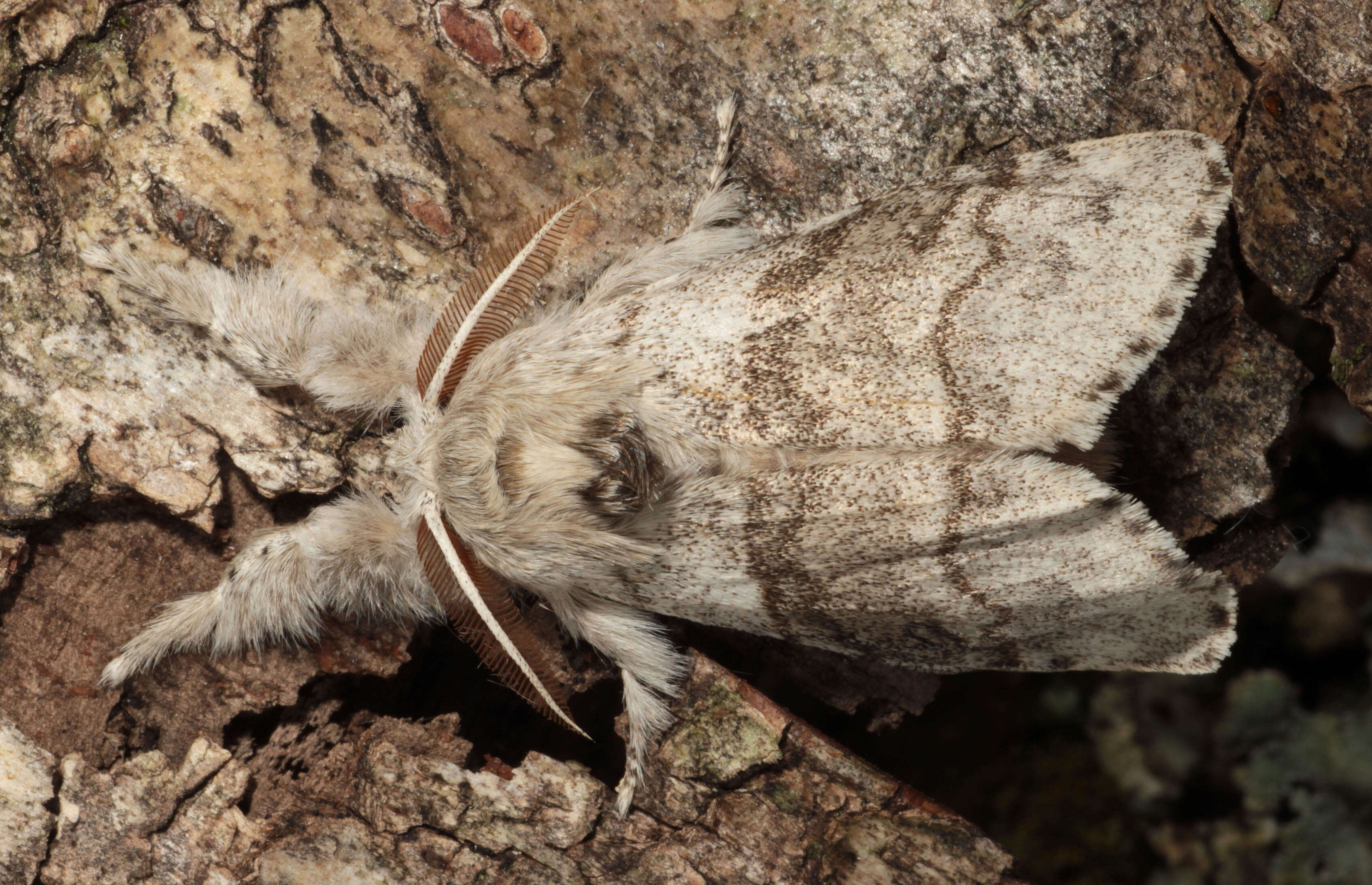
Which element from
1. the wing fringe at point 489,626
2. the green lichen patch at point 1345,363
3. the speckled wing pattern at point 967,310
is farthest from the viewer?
the wing fringe at point 489,626

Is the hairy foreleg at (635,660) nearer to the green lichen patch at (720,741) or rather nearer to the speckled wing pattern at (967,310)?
the green lichen patch at (720,741)

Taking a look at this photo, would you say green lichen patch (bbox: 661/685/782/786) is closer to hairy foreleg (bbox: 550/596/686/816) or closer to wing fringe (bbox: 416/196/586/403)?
hairy foreleg (bbox: 550/596/686/816)

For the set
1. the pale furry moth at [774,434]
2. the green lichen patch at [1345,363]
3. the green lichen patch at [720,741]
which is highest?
the green lichen patch at [1345,363]

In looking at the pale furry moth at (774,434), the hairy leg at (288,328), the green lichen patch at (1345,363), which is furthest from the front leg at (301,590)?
the green lichen patch at (1345,363)

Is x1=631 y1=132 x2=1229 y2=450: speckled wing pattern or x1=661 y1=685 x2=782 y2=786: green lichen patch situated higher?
x1=631 y1=132 x2=1229 y2=450: speckled wing pattern

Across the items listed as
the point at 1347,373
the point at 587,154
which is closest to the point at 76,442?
the point at 587,154

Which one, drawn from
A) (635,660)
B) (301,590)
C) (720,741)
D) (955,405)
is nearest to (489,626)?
(635,660)

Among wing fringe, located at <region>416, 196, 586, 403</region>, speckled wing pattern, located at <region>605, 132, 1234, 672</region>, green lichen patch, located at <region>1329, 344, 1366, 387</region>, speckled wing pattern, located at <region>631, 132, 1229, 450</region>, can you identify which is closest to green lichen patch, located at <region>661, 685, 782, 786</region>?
speckled wing pattern, located at <region>605, 132, 1234, 672</region>

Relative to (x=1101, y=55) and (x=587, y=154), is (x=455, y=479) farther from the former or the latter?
(x=1101, y=55)
